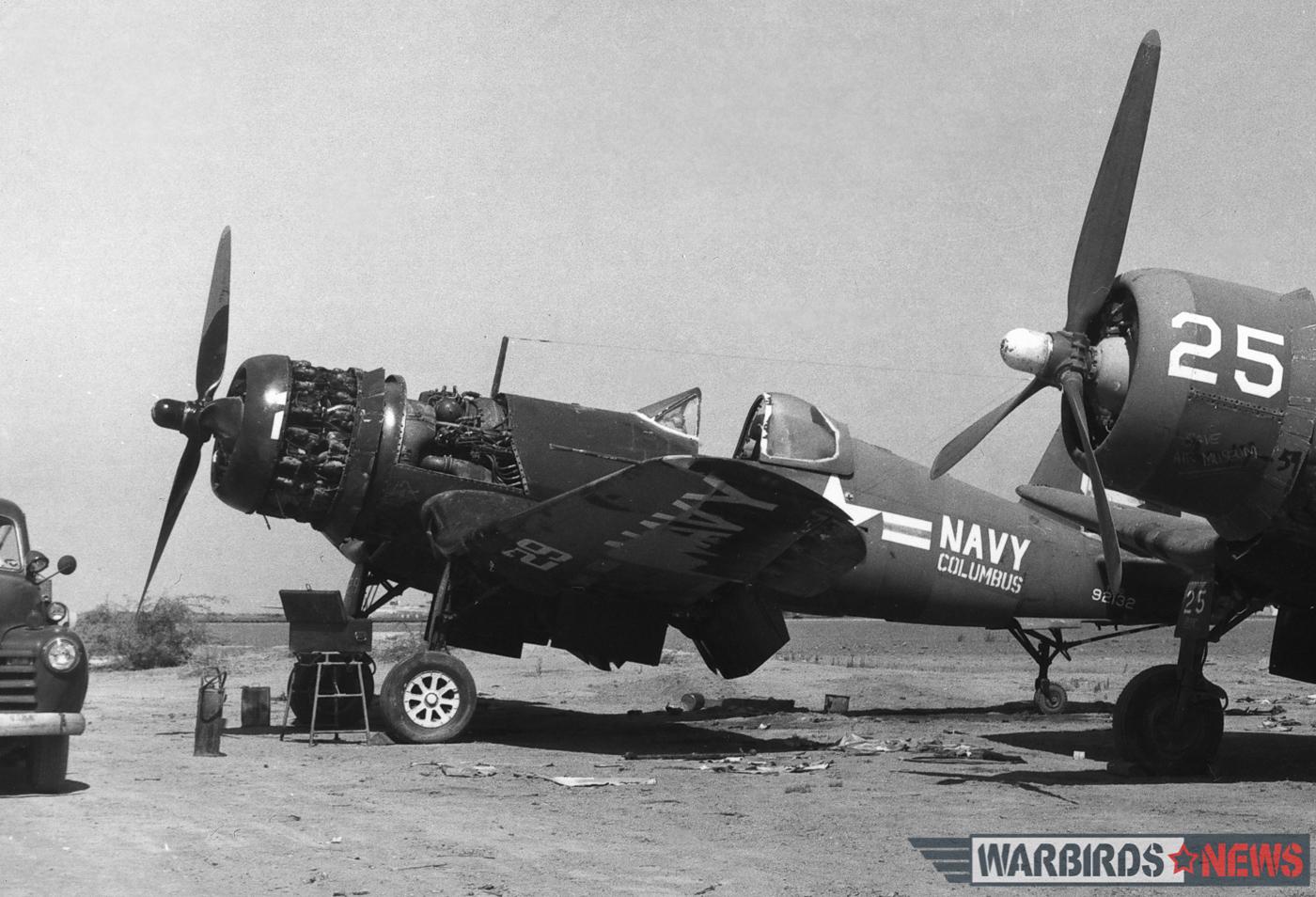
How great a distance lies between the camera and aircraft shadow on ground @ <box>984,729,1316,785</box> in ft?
31.3

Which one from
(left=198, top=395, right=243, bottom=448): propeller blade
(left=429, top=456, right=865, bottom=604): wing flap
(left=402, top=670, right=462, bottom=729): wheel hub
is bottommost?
(left=402, top=670, right=462, bottom=729): wheel hub

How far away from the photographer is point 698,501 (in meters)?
10.2

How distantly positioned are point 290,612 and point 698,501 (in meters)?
4.38

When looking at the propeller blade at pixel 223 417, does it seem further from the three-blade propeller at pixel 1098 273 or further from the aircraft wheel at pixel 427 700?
the three-blade propeller at pixel 1098 273

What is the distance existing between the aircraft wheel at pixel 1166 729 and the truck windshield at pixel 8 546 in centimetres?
808

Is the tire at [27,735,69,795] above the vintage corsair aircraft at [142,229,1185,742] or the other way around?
the other way around

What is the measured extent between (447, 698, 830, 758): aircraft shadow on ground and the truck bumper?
15.1 feet

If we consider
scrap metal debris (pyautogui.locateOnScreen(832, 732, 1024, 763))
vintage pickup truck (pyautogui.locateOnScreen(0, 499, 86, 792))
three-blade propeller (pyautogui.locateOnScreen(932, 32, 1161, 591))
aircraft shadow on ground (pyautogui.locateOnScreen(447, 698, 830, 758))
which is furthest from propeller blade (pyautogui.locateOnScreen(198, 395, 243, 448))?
three-blade propeller (pyautogui.locateOnScreen(932, 32, 1161, 591))

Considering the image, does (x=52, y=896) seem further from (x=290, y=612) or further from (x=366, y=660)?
(x=366, y=660)

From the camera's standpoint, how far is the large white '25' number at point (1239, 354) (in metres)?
8.20

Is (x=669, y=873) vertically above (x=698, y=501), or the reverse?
(x=698, y=501)

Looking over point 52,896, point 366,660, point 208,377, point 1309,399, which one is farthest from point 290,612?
point 1309,399

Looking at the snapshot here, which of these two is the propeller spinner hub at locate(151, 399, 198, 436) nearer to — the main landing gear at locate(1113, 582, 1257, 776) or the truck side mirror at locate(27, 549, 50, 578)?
the truck side mirror at locate(27, 549, 50, 578)

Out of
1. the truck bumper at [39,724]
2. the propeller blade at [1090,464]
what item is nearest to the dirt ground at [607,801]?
the truck bumper at [39,724]
